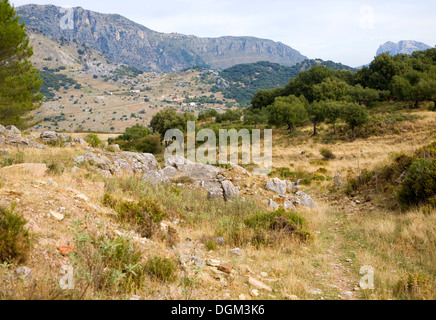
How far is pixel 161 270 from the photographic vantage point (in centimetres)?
388

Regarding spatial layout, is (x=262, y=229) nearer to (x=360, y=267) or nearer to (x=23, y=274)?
(x=360, y=267)

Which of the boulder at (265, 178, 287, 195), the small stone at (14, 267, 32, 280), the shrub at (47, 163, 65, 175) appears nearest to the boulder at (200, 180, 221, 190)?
the boulder at (265, 178, 287, 195)

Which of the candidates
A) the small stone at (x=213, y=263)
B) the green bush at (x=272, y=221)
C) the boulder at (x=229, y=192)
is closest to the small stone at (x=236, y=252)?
the small stone at (x=213, y=263)

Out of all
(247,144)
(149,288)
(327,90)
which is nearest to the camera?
(149,288)

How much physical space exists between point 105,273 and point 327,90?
57.3m

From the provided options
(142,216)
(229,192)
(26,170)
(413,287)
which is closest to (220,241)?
(142,216)

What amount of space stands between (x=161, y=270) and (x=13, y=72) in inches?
999

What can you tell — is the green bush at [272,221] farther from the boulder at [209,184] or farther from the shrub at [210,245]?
the boulder at [209,184]

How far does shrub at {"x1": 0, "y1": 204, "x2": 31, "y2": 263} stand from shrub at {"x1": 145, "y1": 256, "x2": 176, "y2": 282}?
5.70 feet

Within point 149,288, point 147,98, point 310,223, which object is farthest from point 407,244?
point 147,98

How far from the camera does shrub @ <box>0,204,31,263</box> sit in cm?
357

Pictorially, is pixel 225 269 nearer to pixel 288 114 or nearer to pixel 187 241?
pixel 187 241

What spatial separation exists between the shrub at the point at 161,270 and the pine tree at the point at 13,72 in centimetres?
2299
